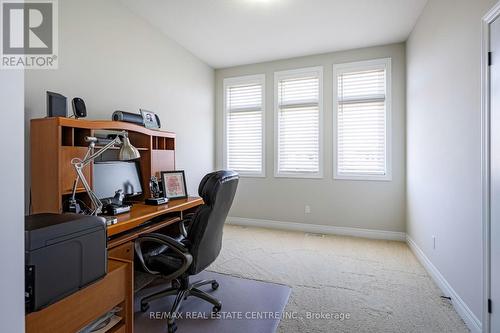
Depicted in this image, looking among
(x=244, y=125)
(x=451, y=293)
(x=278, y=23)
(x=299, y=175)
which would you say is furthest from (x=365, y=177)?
(x=278, y=23)

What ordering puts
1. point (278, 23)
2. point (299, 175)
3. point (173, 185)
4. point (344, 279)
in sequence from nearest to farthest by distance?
1. point (344, 279)
2. point (173, 185)
3. point (278, 23)
4. point (299, 175)

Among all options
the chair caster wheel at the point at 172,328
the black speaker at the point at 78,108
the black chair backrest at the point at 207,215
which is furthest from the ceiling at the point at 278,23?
the chair caster wheel at the point at 172,328

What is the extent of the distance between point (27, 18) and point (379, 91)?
13.8 feet

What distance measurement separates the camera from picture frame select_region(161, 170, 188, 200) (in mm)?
2928

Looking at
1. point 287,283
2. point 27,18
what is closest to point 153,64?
point 27,18

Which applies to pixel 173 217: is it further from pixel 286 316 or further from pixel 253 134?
pixel 253 134

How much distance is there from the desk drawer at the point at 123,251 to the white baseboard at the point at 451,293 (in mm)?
2552

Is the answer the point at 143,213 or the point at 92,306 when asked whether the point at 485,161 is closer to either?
the point at 92,306

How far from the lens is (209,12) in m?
3.01

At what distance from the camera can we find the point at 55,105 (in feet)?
6.38

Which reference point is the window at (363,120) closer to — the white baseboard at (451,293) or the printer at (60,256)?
the white baseboard at (451,293)

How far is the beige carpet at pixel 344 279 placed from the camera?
1936 millimetres

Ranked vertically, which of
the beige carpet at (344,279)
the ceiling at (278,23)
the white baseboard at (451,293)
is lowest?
the beige carpet at (344,279)

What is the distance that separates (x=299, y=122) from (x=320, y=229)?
5.99ft
